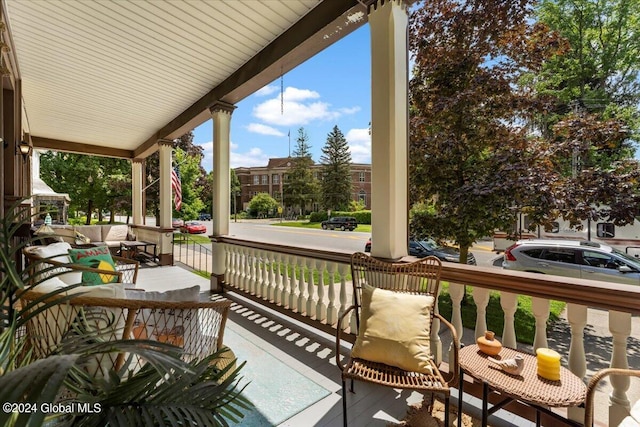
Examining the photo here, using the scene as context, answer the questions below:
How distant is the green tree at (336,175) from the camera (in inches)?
1083

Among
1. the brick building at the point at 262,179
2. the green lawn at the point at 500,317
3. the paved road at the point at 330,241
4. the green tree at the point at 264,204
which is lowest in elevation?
the green lawn at the point at 500,317

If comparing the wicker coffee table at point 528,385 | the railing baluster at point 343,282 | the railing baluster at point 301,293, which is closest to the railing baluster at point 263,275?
the railing baluster at point 301,293

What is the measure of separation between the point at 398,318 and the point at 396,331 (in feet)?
0.26

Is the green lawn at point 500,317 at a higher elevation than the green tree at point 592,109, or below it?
below

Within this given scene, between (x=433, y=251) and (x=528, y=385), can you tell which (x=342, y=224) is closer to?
(x=433, y=251)

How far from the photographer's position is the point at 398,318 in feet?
5.91

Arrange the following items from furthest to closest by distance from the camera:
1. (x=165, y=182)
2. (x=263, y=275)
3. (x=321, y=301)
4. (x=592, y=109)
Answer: (x=165, y=182), (x=592, y=109), (x=263, y=275), (x=321, y=301)

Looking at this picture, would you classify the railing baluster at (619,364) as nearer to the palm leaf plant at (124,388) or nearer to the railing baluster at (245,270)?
the palm leaf plant at (124,388)

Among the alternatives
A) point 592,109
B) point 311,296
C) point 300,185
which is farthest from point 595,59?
point 300,185

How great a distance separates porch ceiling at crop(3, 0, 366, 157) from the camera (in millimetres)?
2709

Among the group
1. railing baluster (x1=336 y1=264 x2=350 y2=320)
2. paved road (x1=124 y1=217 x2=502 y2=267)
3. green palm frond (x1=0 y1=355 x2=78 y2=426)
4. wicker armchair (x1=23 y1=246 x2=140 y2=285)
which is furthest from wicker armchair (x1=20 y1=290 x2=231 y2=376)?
paved road (x1=124 y1=217 x2=502 y2=267)

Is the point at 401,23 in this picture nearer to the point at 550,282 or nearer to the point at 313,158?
the point at 550,282

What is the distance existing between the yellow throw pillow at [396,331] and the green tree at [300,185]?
95.2 ft

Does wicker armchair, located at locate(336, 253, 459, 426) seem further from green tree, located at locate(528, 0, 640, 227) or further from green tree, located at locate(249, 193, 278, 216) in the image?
green tree, located at locate(249, 193, 278, 216)
